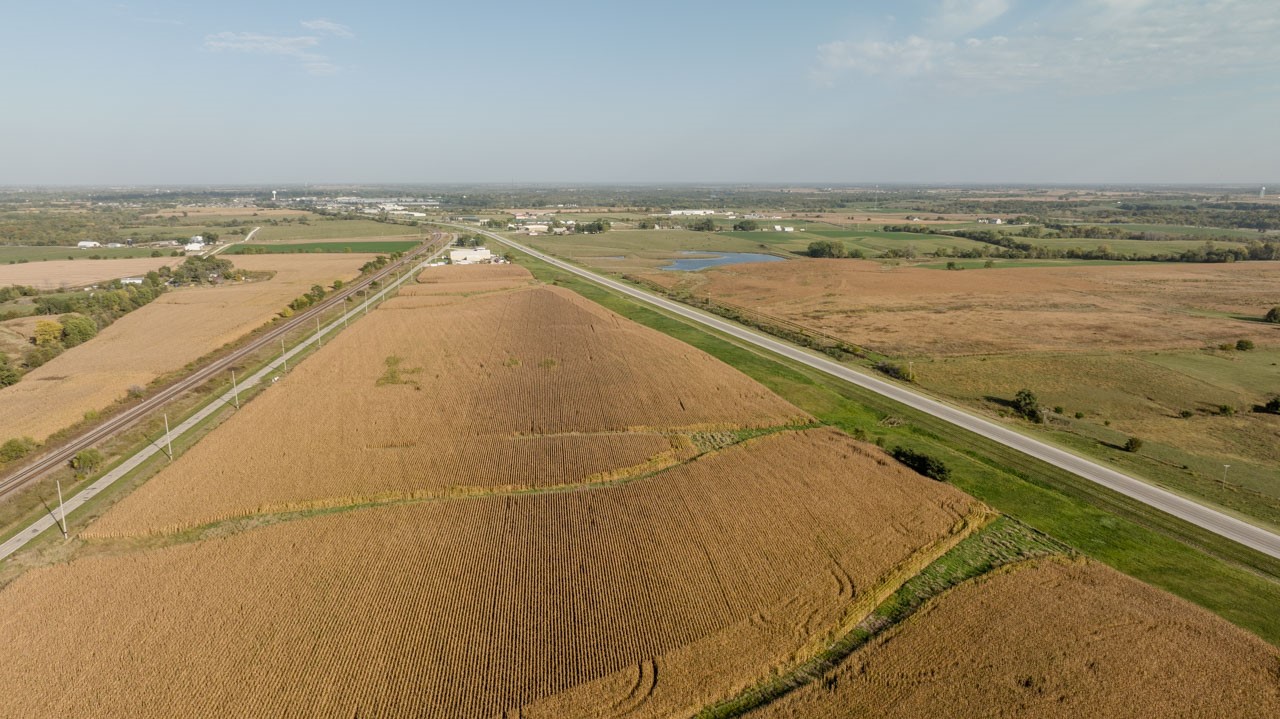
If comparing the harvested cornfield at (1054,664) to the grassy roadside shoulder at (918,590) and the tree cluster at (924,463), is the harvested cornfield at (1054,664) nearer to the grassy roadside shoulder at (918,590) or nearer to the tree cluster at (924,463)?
the grassy roadside shoulder at (918,590)

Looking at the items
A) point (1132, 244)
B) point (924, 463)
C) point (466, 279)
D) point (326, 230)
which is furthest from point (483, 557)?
point (1132, 244)

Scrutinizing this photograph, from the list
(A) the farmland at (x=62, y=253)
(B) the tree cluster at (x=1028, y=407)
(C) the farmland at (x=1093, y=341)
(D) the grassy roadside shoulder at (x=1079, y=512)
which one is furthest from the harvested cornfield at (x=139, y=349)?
(B) the tree cluster at (x=1028, y=407)

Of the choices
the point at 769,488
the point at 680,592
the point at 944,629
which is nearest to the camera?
the point at 944,629

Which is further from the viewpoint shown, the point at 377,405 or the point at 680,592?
the point at 377,405

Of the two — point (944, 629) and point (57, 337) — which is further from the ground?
point (57, 337)

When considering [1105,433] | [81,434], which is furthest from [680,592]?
[81,434]

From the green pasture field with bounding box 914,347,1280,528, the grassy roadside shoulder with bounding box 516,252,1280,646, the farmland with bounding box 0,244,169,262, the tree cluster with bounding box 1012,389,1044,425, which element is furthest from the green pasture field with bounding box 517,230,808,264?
the tree cluster with bounding box 1012,389,1044,425

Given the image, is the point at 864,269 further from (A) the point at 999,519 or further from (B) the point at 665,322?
(A) the point at 999,519
